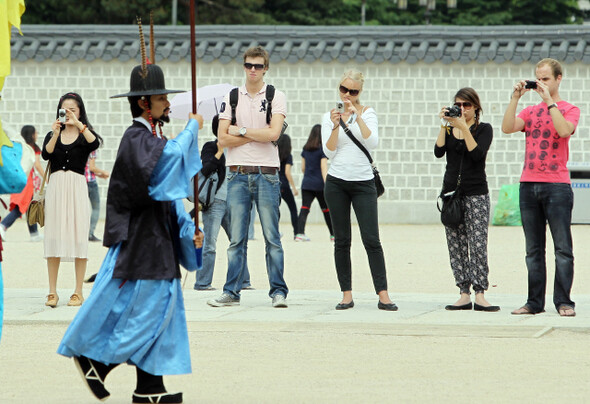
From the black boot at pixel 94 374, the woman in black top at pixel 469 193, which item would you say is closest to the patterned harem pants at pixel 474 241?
the woman in black top at pixel 469 193

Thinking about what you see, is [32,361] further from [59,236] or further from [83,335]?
[59,236]

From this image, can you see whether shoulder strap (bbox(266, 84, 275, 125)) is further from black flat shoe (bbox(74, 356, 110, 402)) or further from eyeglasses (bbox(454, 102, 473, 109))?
black flat shoe (bbox(74, 356, 110, 402))

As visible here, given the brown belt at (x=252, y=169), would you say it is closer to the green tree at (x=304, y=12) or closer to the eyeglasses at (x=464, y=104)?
the eyeglasses at (x=464, y=104)

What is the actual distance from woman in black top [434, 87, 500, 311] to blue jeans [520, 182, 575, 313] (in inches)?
12.7

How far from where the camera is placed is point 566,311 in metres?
8.27

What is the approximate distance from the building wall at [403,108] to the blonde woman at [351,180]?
37.1 ft

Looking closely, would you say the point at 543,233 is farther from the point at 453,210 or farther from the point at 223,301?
the point at 223,301

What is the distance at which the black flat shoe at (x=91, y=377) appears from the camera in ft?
17.8

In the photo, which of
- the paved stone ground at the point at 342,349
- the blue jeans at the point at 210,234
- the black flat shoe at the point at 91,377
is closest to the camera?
the black flat shoe at the point at 91,377

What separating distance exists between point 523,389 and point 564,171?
9.84 ft

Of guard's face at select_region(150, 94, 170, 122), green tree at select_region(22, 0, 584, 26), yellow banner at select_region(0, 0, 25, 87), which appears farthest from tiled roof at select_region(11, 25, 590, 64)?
yellow banner at select_region(0, 0, 25, 87)

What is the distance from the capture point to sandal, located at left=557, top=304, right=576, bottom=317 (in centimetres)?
825

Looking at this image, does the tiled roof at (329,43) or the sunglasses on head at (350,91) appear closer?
the sunglasses on head at (350,91)

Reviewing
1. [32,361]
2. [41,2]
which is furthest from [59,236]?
[41,2]
